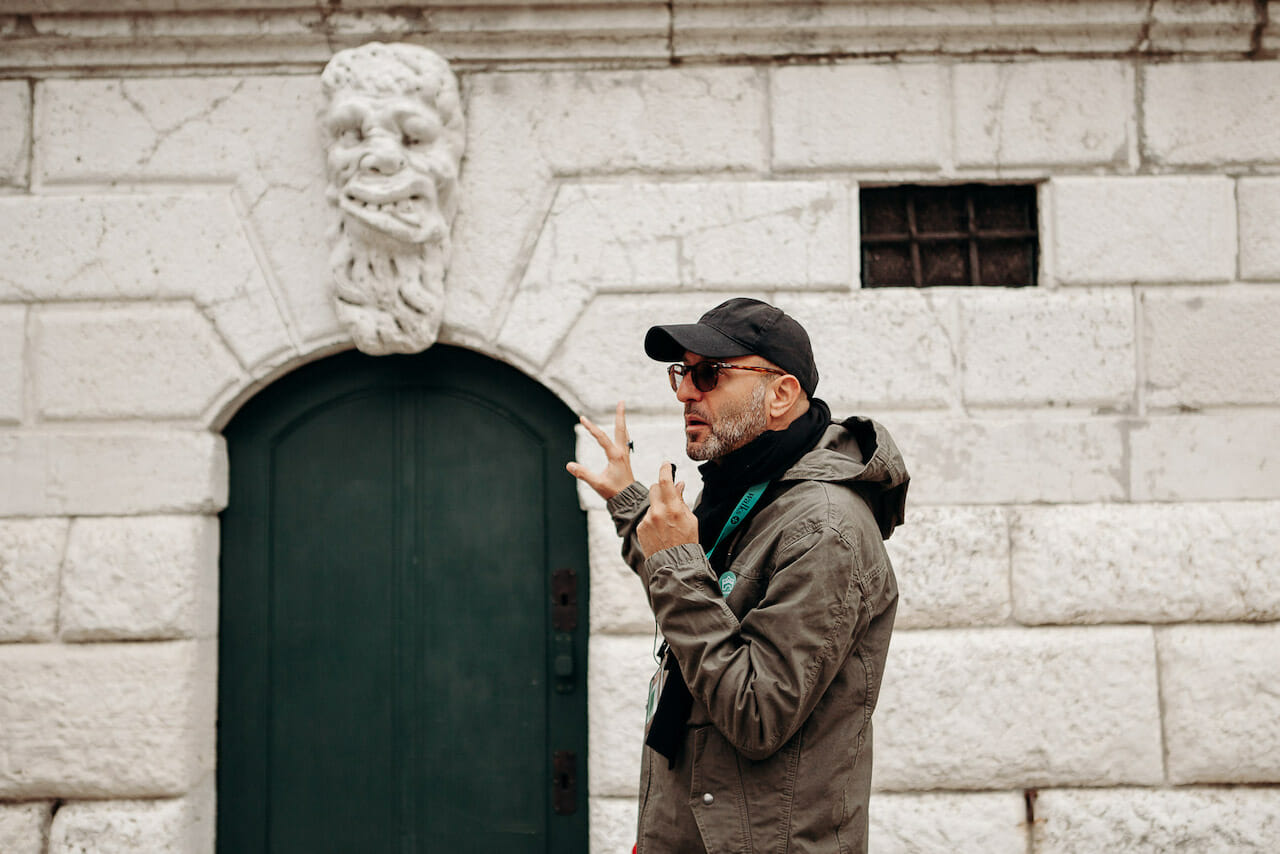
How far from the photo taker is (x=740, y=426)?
215 cm

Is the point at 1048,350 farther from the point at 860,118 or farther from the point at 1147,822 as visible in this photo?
the point at 1147,822

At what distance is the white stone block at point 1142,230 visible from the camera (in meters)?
3.66

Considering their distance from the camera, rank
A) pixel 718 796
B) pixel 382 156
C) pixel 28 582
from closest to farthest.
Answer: pixel 718 796, pixel 382 156, pixel 28 582

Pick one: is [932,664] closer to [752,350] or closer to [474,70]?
[752,350]

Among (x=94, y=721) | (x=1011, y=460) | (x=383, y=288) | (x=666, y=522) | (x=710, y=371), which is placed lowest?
(x=94, y=721)

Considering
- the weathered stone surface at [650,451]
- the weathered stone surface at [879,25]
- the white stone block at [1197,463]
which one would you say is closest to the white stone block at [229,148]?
the weathered stone surface at [650,451]

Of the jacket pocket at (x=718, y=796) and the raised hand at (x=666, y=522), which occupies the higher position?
the raised hand at (x=666, y=522)

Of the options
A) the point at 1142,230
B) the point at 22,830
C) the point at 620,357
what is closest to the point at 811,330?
the point at 620,357

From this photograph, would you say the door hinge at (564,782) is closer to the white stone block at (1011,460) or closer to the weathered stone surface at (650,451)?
the weathered stone surface at (650,451)

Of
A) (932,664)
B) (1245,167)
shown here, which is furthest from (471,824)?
(1245,167)

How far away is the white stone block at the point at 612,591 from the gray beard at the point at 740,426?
1408 millimetres

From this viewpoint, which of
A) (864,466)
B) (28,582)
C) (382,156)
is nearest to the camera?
(864,466)

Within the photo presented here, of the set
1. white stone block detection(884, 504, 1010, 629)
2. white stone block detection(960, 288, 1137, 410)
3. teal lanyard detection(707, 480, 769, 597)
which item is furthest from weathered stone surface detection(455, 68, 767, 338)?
teal lanyard detection(707, 480, 769, 597)

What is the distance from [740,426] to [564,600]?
1.78m
